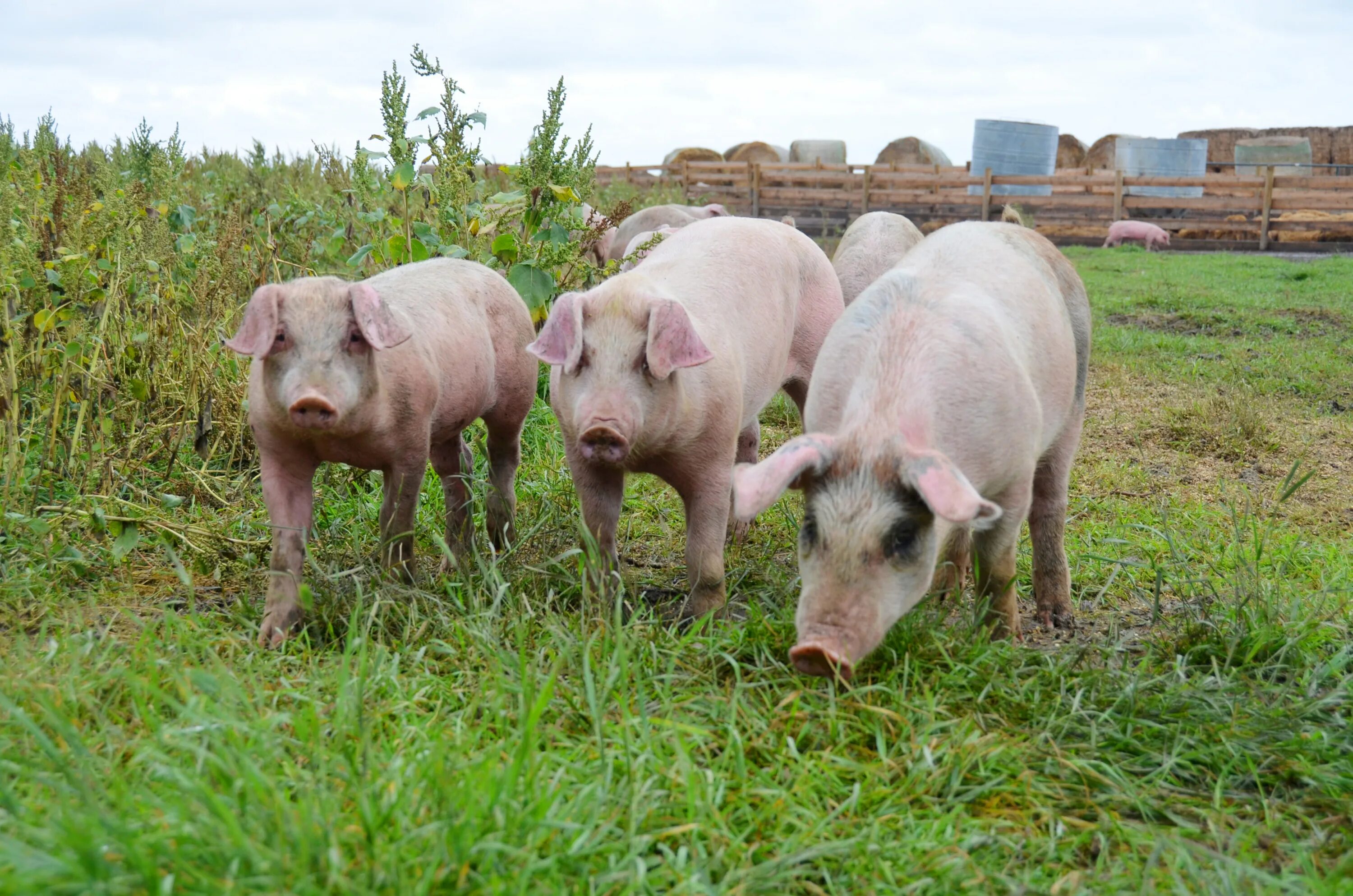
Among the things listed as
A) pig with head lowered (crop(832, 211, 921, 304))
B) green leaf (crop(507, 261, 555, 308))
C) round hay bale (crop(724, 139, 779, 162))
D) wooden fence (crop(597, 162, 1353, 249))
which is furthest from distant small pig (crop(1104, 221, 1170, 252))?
green leaf (crop(507, 261, 555, 308))

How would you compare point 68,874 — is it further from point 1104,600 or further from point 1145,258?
point 1145,258

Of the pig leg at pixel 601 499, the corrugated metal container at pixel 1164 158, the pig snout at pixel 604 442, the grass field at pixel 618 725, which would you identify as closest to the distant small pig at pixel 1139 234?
the corrugated metal container at pixel 1164 158

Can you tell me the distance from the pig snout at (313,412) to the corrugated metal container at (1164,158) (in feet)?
80.1

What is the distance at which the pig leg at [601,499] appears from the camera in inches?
154

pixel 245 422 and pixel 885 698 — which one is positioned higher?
pixel 245 422

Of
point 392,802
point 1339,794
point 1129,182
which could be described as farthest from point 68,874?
point 1129,182

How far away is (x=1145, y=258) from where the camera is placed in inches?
732

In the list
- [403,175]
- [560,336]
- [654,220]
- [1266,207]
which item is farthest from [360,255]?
[1266,207]

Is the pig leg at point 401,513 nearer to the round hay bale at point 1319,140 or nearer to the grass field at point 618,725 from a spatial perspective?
the grass field at point 618,725

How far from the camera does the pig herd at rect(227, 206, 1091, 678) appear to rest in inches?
116

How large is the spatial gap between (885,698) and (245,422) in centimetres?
335

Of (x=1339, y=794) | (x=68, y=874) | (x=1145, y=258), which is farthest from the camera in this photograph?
(x=1145, y=258)

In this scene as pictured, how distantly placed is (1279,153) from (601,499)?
27465mm

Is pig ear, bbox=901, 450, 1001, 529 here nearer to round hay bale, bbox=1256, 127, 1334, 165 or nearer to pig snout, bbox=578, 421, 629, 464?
pig snout, bbox=578, 421, 629, 464
